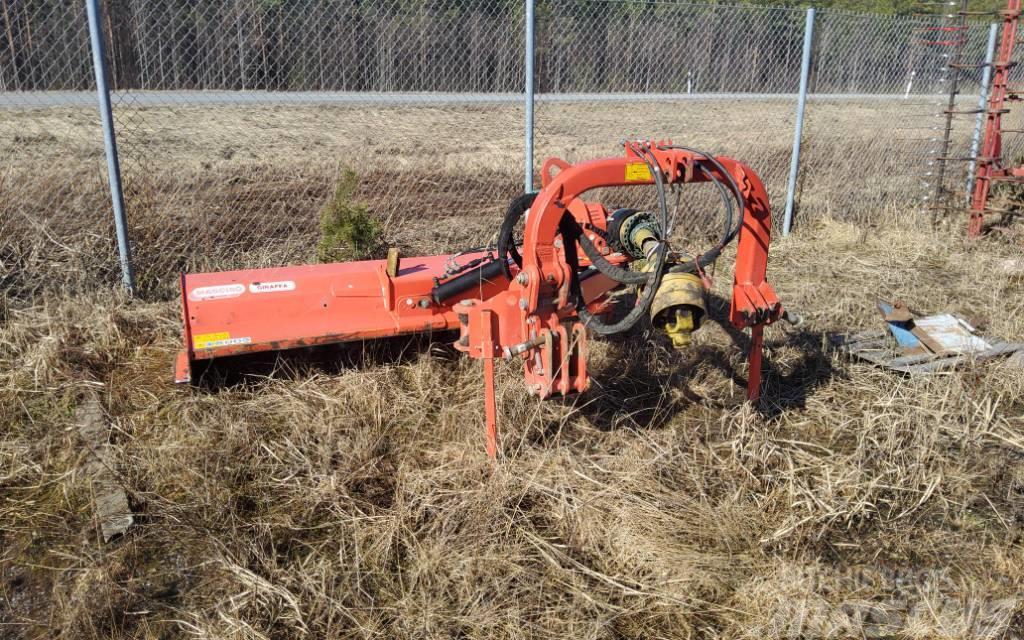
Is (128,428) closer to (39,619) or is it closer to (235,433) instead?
(235,433)

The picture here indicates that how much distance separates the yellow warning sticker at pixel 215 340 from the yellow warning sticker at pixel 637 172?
205 cm

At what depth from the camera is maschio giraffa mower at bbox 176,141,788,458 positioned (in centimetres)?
322

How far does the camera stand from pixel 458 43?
7.94 meters

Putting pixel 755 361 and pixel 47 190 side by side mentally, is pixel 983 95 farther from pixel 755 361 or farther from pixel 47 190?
pixel 47 190

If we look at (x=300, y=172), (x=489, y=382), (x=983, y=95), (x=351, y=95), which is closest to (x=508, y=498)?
(x=489, y=382)

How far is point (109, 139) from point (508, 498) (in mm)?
3512

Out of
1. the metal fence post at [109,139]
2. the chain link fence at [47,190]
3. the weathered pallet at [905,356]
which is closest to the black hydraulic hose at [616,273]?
the weathered pallet at [905,356]

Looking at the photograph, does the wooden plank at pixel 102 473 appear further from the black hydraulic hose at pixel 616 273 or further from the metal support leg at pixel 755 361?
the metal support leg at pixel 755 361

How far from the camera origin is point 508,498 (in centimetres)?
325

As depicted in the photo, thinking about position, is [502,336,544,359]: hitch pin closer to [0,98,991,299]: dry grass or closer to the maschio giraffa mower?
the maschio giraffa mower

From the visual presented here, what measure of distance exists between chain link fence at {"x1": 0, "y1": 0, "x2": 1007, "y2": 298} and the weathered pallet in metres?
2.88

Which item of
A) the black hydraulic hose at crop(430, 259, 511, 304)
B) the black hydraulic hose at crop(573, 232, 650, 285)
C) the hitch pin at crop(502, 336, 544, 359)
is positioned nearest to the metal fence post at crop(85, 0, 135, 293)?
the black hydraulic hose at crop(430, 259, 511, 304)

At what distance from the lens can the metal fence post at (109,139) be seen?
15.6 feet

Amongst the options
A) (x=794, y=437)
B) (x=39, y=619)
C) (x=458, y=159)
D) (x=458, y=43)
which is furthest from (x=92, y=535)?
(x=458, y=159)
